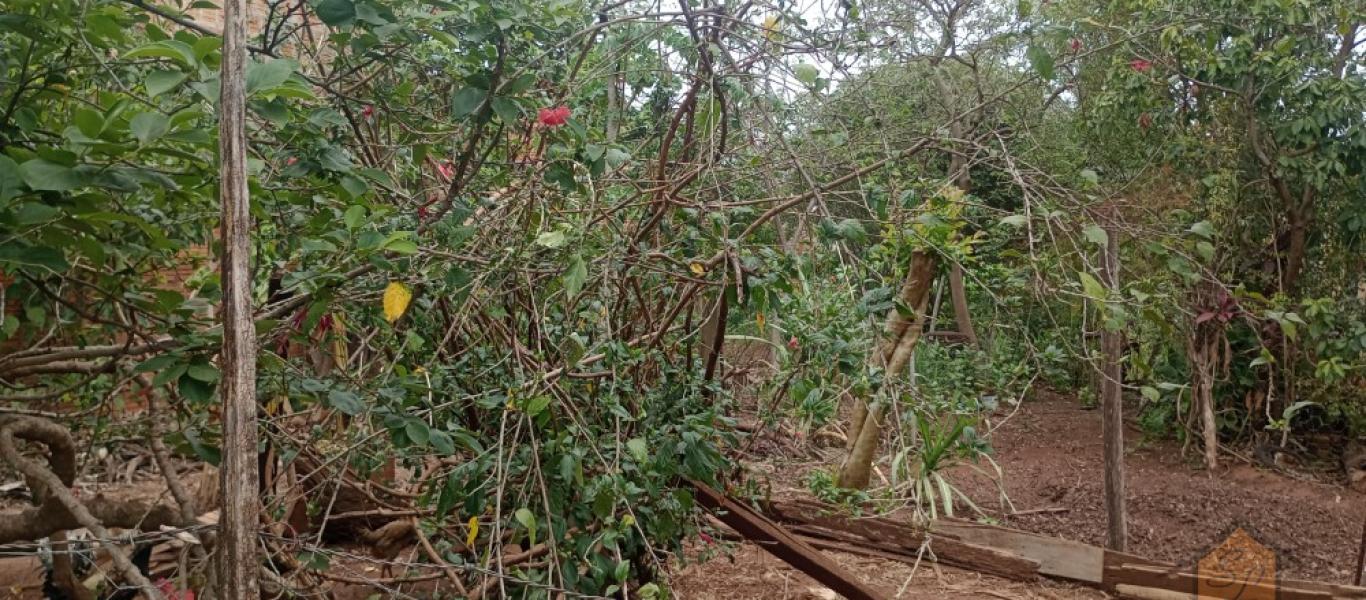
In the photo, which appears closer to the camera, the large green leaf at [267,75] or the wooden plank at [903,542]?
the large green leaf at [267,75]

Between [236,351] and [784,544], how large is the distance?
1.98m

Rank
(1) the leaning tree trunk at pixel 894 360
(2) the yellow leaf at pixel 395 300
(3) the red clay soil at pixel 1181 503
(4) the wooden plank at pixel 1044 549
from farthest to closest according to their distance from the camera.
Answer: (3) the red clay soil at pixel 1181 503, (1) the leaning tree trunk at pixel 894 360, (4) the wooden plank at pixel 1044 549, (2) the yellow leaf at pixel 395 300

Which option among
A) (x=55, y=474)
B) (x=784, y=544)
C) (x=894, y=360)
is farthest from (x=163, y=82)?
(x=894, y=360)

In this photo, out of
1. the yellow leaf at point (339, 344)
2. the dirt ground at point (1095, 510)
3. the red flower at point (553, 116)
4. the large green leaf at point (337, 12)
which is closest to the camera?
the large green leaf at point (337, 12)

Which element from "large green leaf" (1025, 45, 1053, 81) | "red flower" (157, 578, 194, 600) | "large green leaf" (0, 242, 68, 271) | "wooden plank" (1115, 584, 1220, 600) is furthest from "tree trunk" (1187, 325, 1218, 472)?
"large green leaf" (0, 242, 68, 271)

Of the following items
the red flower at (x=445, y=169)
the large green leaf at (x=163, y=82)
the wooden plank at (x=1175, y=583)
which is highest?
the large green leaf at (x=163, y=82)

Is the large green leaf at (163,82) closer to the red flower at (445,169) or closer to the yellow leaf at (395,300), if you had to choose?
the yellow leaf at (395,300)

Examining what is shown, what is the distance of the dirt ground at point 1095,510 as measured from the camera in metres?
3.71

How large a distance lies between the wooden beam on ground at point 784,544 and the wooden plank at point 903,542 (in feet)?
2.67

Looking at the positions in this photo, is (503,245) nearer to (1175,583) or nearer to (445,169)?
(445,169)

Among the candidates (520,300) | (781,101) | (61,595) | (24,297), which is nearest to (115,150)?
(24,297)

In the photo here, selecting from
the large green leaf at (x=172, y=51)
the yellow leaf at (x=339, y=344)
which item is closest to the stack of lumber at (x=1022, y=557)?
the yellow leaf at (x=339, y=344)

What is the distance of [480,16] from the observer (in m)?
1.85

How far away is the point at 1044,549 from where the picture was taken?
13.0ft
